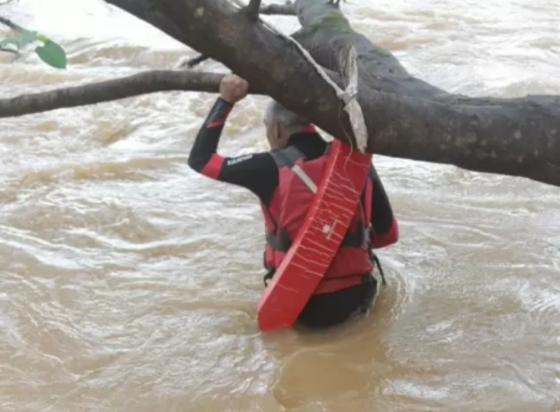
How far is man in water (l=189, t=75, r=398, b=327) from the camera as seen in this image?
160 inches

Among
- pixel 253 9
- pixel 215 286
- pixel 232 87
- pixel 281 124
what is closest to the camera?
pixel 253 9

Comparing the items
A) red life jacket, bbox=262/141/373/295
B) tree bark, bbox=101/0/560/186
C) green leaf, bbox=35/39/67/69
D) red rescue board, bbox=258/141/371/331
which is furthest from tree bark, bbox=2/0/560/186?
red life jacket, bbox=262/141/373/295

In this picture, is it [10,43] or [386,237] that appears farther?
[386,237]

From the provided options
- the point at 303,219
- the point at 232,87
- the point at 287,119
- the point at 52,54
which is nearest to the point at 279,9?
the point at 287,119

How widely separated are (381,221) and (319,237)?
2.26 ft

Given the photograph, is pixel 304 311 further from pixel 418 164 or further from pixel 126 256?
pixel 418 164

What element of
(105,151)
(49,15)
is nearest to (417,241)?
(105,151)

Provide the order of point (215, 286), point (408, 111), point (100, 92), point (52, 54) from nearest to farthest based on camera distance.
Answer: point (52, 54) < point (100, 92) < point (408, 111) < point (215, 286)

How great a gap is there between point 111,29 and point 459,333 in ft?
28.2

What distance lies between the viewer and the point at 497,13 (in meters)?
12.4

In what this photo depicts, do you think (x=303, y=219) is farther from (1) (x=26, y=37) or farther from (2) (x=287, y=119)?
(1) (x=26, y=37)

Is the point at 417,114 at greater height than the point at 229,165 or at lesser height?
greater

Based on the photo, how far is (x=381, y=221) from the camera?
4613 millimetres

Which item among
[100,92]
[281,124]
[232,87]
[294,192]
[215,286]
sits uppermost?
[100,92]
